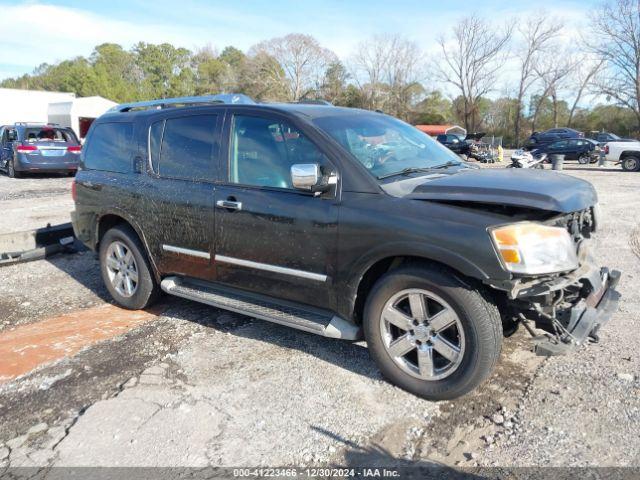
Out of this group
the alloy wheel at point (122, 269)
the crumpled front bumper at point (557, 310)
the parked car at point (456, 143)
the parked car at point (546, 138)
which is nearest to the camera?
the crumpled front bumper at point (557, 310)

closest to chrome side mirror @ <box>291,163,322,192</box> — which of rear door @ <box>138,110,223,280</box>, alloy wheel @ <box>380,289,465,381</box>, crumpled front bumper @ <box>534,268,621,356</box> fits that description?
alloy wheel @ <box>380,289,465,381</box>

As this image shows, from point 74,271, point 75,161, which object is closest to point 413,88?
point 75,161

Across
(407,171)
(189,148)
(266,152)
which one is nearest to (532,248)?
(407,171)

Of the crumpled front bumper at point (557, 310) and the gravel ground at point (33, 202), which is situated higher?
the crumpled front bumper at point (557, 310)

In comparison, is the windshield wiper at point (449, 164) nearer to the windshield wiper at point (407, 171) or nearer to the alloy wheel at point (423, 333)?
the windshield wiper at point (407, 171)

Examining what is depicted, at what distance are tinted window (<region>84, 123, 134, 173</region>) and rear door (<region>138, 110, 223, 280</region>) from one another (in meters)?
0.31

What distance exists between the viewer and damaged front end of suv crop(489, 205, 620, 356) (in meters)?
2.84

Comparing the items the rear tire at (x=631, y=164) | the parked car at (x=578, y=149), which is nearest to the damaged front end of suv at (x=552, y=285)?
the rear tire at (x=631, y=164)

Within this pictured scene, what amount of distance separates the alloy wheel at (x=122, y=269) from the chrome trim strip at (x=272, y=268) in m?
1.25

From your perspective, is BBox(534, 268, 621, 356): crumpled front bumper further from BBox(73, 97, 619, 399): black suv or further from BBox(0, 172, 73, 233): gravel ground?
BBox(0, 172, 73, 233): gravel ground

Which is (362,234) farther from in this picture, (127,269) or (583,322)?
(127,269)

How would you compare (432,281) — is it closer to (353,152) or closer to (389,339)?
(389,339)

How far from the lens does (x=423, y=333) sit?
3188 millimetres

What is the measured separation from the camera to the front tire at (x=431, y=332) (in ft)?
9.80
